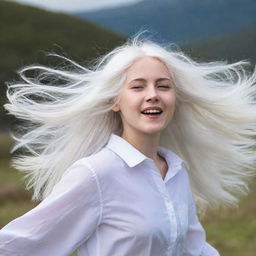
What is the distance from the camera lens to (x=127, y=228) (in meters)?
3.97

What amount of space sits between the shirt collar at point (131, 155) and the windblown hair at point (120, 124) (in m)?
0.18

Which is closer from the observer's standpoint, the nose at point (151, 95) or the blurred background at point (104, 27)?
the nose at point (151, 95)

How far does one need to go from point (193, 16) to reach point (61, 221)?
28.1 meters

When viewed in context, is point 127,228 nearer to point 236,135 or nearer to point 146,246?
point 146,246

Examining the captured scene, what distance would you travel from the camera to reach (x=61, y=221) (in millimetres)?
3971

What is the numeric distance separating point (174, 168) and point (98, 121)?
0.48 m

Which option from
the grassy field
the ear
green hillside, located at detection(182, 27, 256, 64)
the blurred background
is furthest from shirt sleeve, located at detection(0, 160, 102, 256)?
green hillside, located at detection(182, 27, 256, 64)

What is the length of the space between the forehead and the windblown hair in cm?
4

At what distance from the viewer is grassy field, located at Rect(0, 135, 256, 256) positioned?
965cm

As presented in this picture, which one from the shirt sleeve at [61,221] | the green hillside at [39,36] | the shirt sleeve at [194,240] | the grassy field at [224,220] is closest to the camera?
the shirt sleeve at [61,221]

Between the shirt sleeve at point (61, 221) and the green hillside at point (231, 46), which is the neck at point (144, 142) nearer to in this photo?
the shirt sleeve at point (61, 221)

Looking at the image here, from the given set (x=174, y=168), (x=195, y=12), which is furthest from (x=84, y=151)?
(x=195, y=12)

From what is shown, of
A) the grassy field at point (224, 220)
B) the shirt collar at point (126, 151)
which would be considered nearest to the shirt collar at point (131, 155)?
the shirt collar at point (126, 151)

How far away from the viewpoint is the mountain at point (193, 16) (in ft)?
101
